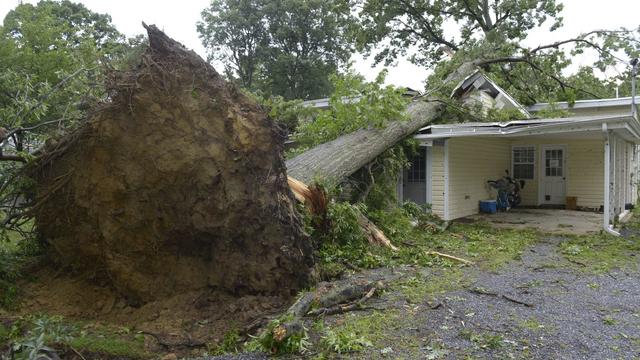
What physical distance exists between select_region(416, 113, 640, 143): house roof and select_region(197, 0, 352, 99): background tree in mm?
24095

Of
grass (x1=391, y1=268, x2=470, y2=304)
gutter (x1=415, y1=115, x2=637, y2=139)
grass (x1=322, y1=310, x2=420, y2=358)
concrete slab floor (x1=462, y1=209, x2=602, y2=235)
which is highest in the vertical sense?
gutter (x1=415, y1=115, x2=637, y2=139)

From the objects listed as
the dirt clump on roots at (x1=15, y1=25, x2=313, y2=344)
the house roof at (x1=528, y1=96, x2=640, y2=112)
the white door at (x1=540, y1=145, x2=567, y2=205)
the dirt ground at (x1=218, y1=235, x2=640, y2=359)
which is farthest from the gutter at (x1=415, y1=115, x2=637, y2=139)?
the dirt clump on roots at (x1=15, y1=25, x2=313, y2=344)

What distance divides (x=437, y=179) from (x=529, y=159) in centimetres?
504

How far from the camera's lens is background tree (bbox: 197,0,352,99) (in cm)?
3359

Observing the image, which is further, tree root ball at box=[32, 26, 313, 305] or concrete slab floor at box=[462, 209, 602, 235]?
concrete slab floor at box=[462, 209, 602, 235]

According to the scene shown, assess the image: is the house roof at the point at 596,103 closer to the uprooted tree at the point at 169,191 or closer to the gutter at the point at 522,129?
the gutter at the point at 522,129

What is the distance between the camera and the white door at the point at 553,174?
1392 centimetres

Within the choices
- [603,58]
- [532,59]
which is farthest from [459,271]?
[603,58]

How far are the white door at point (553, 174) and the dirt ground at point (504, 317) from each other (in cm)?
832

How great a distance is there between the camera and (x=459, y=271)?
629 centimetres

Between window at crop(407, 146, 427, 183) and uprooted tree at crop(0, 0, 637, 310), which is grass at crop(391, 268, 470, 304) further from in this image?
window at crop(407, 146, 427, 183)

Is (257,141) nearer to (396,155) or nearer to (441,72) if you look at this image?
(396,155)

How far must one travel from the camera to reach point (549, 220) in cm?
1141

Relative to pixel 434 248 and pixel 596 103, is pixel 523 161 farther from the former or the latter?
pixel 434 248
